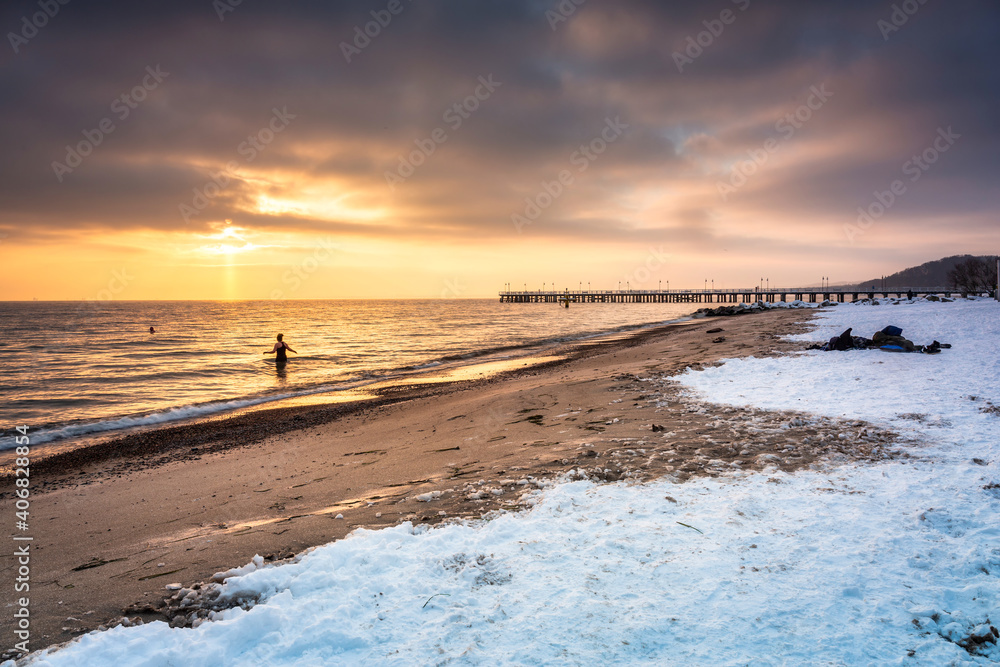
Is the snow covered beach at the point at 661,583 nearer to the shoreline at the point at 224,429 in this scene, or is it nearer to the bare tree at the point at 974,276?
the shoreline at the point at 224,429

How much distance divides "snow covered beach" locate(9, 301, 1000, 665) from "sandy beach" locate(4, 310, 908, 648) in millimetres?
530

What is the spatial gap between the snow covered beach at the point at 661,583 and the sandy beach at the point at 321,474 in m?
0.53

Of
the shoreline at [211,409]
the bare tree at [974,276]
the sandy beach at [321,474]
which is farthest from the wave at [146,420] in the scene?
the bare tree at [974,276]

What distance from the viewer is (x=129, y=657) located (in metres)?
2.97

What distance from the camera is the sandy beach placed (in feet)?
14.7

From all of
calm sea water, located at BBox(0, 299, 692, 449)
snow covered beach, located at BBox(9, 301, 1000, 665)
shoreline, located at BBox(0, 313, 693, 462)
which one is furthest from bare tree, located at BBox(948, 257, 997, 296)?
snow covered beach, located at BBox(9, 301, 1000, 665)

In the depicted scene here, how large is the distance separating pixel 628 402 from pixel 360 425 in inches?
248

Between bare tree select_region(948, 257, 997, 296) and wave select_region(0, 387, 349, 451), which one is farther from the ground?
bare tree select_region(948, 257, 997, 296)

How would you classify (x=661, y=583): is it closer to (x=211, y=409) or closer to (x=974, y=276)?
(x=211, y=409)

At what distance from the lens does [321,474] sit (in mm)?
7336

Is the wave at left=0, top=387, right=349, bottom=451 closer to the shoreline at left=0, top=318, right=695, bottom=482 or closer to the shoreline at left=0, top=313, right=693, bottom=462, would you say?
the shoreline at left=0, top=313, right=693, bottom=462

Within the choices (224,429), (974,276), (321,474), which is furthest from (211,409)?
(974,276)

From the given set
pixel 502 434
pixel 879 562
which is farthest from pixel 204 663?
pixel 502 434

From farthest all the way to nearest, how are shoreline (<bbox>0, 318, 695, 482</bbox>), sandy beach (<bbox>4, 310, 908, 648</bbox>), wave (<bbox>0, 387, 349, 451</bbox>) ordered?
1. wave (<bbox>0, 387, 349, 451</bbox>)
2. shoreline (<bbox>0, 318, 695, 482</bbox>)
3. sandy beach (<bbox>4, 310, 908, 648</bbox>)
